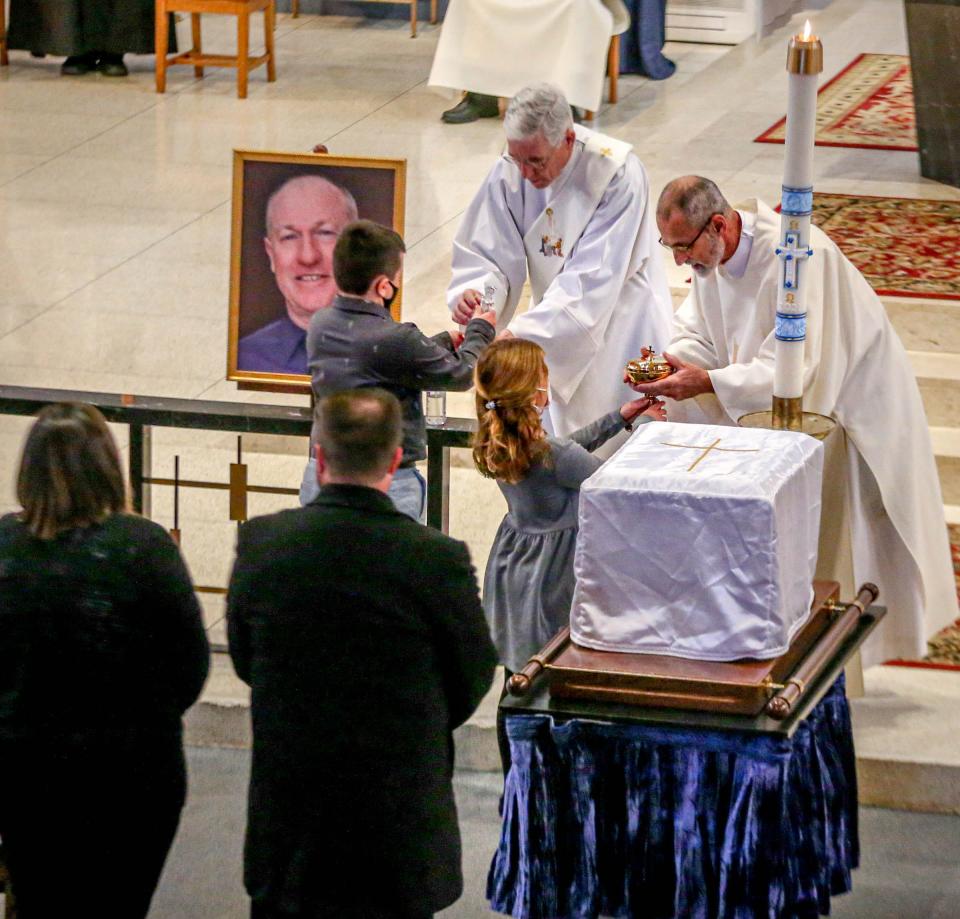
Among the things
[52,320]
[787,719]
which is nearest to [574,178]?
[787,719]

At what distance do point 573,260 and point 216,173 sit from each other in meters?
4.78

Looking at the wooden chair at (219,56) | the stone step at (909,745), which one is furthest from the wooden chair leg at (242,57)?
the stone step at (909,745)

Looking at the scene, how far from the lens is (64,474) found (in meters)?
3.39

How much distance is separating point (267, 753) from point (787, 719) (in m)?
0.92

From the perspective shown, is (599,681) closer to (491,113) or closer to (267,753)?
(267,753)

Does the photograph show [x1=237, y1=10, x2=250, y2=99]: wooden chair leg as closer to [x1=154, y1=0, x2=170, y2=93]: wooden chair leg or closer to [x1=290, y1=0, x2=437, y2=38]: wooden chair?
[x1=154, y1=0, x2=170, y2=93]: wooden chair leg

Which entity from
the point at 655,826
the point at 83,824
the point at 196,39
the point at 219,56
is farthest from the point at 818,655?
the point at 196,39

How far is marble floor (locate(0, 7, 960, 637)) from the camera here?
748 cm

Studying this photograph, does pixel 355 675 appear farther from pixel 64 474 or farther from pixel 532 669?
pixel 64 474

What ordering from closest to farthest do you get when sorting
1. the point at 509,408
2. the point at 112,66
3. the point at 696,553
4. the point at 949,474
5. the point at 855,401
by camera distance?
the point at 696,553
the point at 509,408
the point at 855,401
the point at 949,474
the point at 112,66

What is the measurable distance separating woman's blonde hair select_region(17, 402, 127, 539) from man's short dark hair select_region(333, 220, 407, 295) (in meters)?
1.40

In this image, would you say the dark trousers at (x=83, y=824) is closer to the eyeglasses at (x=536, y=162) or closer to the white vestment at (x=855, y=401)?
the white vestment at (x=855, y=401)

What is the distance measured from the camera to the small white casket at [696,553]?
138 inches

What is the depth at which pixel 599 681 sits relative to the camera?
3514mm
